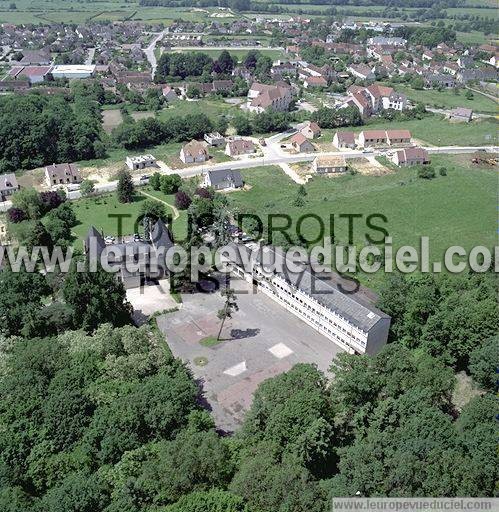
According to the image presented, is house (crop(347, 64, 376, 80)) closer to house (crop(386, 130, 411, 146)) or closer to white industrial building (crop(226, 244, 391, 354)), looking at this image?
house (crop(386, 130, 411, 146))

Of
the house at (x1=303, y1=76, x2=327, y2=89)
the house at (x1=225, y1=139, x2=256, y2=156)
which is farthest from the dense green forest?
the house at (x1=303, y1=76, x2=327, y2=89)

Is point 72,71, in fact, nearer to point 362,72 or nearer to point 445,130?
point 362,72

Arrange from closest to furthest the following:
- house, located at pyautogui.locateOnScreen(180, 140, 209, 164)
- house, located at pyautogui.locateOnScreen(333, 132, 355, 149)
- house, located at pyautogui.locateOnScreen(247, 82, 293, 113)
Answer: house, located at pyautogui.locateOnScreen(180, 140, 209, 164)
house, located at pyautogui.locateOnScreen(333, 132, 355, 149)
house, located at pyautogui.locateOnScreen(247, 82, 293, 113)

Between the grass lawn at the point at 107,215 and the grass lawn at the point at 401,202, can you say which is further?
the grass lawn at the point at 107,215

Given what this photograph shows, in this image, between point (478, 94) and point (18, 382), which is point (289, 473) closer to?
point (18, 382)

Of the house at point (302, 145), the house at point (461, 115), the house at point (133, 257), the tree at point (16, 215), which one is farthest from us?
the house at point (461, 115)

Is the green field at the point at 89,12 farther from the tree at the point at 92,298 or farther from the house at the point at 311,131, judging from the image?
the tree at the point at 92,298

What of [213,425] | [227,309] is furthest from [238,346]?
[213,425]

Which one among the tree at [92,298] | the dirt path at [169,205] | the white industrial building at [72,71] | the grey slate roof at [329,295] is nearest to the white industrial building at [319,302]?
the grey slate roof at [329,295]
